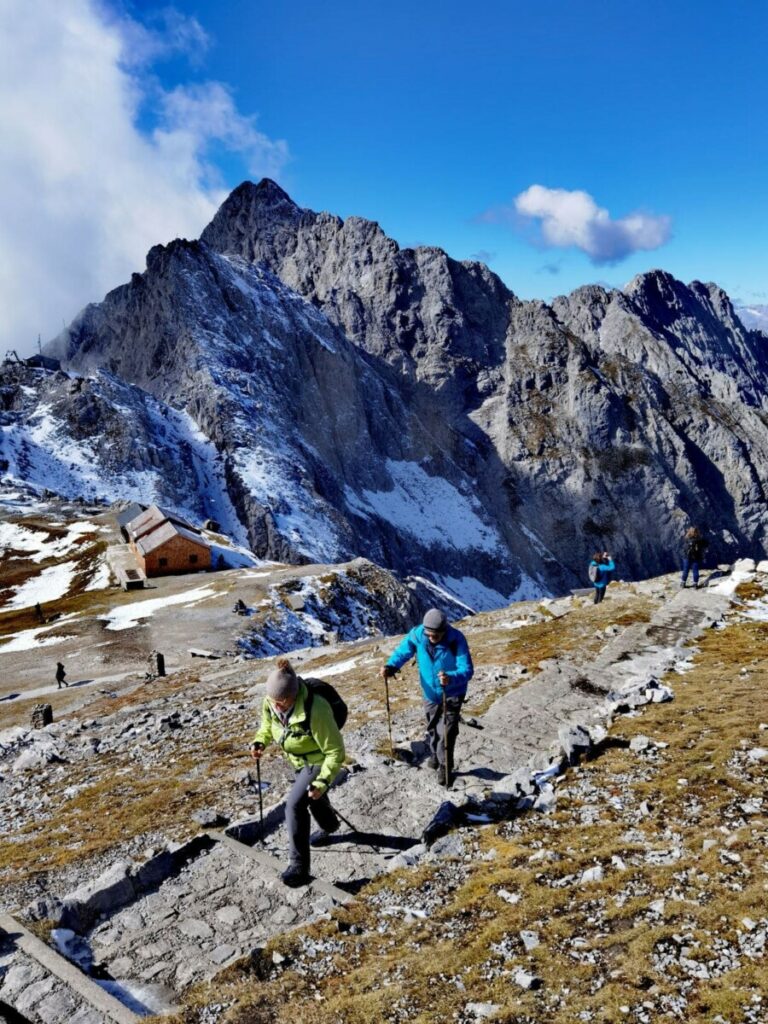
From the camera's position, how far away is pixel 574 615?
3316 cm

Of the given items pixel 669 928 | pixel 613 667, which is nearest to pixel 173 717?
pixel 613 667

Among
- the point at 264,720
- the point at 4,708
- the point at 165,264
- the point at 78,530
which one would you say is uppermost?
the point at 165,264

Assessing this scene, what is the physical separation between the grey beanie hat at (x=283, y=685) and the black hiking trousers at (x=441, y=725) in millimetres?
4192

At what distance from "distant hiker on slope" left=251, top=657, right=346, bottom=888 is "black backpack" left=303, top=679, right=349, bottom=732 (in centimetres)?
2

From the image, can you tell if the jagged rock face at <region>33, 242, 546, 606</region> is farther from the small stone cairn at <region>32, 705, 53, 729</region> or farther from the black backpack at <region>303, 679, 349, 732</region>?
the black backpack at <region>303, 679, 349, 732</region>

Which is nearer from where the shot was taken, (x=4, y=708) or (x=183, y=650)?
(x=4, y=708)

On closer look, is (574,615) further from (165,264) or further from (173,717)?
(165,264)

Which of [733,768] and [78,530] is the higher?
[78,530]

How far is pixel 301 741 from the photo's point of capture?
10.8 metres

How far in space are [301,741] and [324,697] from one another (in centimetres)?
76

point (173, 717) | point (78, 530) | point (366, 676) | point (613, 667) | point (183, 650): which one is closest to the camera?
point (613, 667)

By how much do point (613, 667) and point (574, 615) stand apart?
1048 cm

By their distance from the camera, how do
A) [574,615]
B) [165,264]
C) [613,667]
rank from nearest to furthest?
[613,667], [574,615], [165,264]

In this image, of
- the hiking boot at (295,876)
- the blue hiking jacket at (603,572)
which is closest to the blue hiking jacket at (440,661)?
the hiking boot at (295,876)
